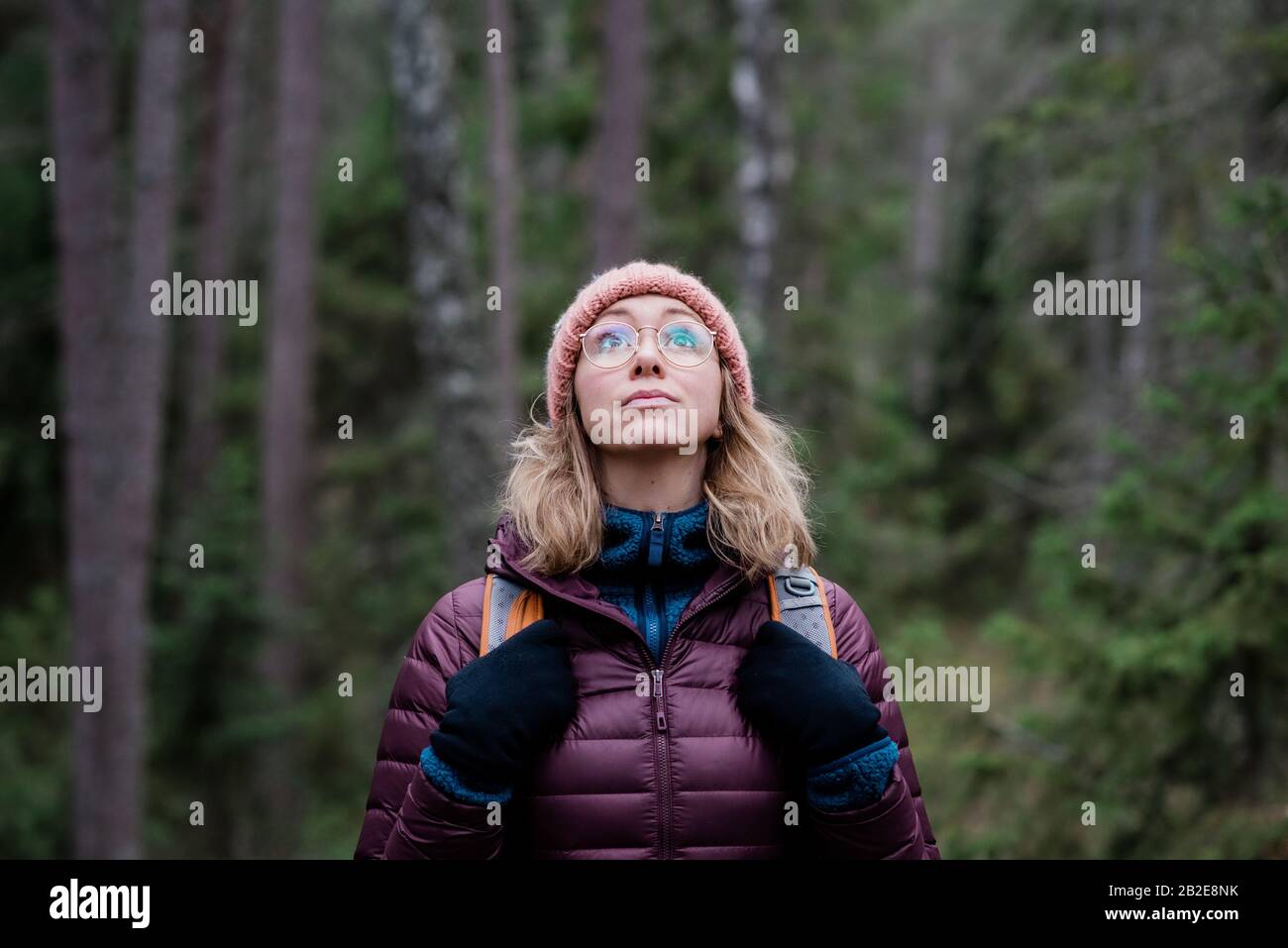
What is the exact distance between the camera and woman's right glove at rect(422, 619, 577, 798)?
2.45 metres

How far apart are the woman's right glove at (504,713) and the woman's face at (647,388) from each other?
565 mm

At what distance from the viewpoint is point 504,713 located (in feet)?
8.07

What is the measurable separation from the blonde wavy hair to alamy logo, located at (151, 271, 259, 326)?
7347mm

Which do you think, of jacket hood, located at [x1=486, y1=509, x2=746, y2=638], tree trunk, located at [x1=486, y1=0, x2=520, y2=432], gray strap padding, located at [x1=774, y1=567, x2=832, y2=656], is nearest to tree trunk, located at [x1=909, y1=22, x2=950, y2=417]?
tree trunk, located at [x1=486, y1=0, x2=520, y2=432]

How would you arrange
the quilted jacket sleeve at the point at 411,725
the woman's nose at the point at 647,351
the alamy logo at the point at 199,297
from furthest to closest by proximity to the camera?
the alamy logo at the point at 199,297 < the woman's nose at the point at 647,351 < the quilted jacket sleeve at the point at 411,725

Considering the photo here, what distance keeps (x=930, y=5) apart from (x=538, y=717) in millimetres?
26210

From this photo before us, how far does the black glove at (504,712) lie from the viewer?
2453 millimetres

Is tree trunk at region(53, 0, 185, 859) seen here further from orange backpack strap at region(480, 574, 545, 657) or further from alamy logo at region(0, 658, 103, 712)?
orange backpack strap at region(480, 574, 545, 657)

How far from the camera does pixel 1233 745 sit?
5.96 metres

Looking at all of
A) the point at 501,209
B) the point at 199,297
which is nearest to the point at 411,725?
the point at 501,209
